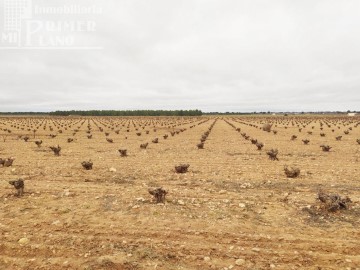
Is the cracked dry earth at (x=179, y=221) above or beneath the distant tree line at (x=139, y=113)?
beneath

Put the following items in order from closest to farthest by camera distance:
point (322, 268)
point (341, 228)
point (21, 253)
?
point (322, 268), point (21, 253), point (341, 228)

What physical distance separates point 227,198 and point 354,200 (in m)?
3.51

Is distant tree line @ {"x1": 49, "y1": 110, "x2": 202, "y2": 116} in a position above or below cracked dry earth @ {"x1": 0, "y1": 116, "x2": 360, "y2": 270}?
above

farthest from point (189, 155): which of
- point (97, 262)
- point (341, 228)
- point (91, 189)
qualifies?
point (97, 262)

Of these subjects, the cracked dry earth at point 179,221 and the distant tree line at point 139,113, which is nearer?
the cracked dry earth at point 179,221

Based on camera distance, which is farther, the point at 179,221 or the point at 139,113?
the point at 139,113

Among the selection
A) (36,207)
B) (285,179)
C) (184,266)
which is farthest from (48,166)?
(184,266)

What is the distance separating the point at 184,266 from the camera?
5699 millimetres

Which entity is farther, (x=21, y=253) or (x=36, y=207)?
(x=36, y=207)

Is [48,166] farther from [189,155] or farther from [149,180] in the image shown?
[189,155]

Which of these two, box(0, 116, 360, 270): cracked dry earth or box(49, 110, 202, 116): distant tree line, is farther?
box(49, 110, 202, 116): distant tree line

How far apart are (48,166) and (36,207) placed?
6637mm

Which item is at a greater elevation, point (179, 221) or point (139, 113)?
point (139, 113)

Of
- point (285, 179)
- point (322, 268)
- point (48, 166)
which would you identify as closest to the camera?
point (322, 268)
